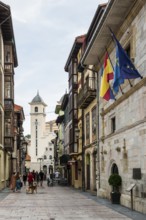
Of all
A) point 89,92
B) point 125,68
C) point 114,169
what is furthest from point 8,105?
point 125,68

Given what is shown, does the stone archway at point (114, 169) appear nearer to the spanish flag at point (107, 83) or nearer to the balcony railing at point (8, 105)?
the spanish flag at point (107, 83)

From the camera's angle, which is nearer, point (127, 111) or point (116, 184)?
point (127, 111)

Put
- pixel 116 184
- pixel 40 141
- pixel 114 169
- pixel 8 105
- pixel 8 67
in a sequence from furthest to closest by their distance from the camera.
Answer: pixel 40 141, pixel 8 67, pixel 8 105, pixel 114 169, pixel 116 184

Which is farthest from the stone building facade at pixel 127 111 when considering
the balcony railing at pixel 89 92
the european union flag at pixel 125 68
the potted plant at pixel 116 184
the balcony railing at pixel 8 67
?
the balcony railing at pixel 8 67

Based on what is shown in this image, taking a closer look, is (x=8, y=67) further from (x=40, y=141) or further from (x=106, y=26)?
(x=40, y=141)

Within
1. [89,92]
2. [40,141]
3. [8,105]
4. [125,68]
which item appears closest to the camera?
[125,68]

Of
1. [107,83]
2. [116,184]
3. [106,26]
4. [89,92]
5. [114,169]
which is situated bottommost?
[116,184]

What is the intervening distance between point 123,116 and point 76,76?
21.8m

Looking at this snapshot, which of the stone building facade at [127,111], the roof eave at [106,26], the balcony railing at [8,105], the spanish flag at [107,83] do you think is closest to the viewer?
the stone building facade at [127,111]

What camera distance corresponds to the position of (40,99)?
493ft

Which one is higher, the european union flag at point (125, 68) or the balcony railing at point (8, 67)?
the balcony railing at point (8, 67)

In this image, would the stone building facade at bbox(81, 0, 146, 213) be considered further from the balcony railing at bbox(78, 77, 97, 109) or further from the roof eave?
the balcony railing at bbox(78, 77, 97, 109)

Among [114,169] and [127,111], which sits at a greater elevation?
[127,111]

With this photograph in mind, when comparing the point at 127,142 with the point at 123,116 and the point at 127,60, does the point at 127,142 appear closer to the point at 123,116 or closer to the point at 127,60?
the point at 123,116
